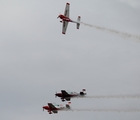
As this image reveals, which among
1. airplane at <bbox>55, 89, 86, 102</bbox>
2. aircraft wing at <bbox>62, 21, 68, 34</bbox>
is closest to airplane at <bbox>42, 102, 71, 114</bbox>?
airplane at <bbox>55, 89, 86, 102</bbox>

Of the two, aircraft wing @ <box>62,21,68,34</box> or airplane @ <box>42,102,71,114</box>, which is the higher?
aircraft wing @ <box>62,21,68,34</box>

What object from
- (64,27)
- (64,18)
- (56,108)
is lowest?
(56,108)

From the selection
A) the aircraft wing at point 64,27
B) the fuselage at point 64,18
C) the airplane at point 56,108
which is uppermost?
the fuselage at point 64,18

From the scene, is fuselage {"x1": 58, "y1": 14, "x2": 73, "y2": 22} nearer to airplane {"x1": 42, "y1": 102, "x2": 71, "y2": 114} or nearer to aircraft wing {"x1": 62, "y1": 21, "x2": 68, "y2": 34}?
aircraft wing {"x1": 62, "y1": 21, "x2": 68, "y2": 34}

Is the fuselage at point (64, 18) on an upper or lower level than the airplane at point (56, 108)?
upper

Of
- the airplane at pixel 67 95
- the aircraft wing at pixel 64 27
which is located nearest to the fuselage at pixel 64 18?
the aircraft wing at pixel 64 27

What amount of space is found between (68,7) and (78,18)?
3.78 metres

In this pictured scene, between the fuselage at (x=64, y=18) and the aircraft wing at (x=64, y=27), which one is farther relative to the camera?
the aircraft wing at (x=64, y=27)

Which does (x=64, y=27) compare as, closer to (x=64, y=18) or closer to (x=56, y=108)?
(x=64, y=18)

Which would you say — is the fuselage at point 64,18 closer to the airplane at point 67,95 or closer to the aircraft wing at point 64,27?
the aircraft wing at point 64,27

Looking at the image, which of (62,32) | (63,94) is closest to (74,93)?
(63,94)

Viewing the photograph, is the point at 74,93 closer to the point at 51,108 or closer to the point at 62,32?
the point at 51,108

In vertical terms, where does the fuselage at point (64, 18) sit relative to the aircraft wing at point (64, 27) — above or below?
above

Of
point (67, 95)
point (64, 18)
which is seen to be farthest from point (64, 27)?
point (67, 95)
